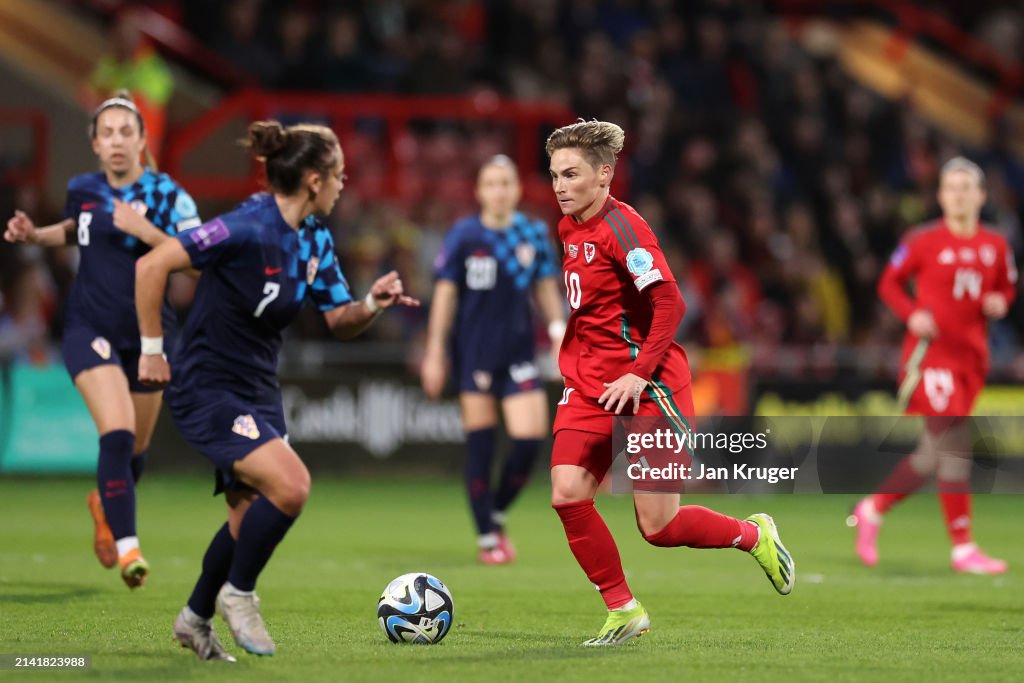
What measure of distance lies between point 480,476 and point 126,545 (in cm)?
310

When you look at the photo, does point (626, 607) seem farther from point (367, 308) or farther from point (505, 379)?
point (505, 379)

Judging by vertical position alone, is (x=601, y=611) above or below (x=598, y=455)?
below

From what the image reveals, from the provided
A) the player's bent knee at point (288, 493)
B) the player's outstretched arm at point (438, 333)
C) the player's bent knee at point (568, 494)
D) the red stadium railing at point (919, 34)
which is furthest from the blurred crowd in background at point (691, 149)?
the player's bent knee at point (288, 493)

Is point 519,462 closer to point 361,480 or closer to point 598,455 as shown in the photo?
point 598,455

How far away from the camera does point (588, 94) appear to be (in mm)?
19453

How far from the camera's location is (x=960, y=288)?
34.2ft

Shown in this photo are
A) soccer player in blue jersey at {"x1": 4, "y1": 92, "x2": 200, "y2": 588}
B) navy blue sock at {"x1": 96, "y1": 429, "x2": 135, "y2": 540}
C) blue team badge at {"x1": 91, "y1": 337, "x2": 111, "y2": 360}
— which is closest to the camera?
navy blue sock at {"x1": 96, "y1": 429, "x2": 135, "y2": 540}

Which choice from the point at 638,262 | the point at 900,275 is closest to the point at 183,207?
the point at 638,262

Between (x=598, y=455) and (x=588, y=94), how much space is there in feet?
43.3

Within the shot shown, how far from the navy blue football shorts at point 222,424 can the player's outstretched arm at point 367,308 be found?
1.95ft

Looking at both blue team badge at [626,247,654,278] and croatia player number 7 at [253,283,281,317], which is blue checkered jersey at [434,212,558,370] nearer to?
blue team badge at [626,247,654,278]

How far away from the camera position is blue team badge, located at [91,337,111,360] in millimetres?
8312

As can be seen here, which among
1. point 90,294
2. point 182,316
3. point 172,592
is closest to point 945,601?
point 172,592

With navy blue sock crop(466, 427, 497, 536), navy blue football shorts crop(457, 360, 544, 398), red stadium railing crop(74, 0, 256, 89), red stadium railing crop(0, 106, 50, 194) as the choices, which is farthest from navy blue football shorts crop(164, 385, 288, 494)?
red stadium railing crop(74, 0, 256, 89)
